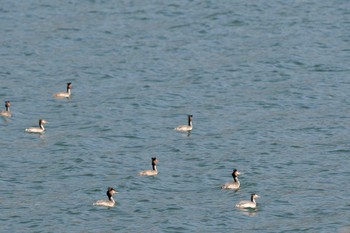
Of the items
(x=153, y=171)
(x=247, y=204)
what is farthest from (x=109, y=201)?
(x=247, y=204)

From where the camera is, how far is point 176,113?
238ft

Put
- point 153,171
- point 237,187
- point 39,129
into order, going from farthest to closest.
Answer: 1. point 39,129
2. point 153,171
3. point 237,187

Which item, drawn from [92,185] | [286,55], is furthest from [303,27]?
[92,185]

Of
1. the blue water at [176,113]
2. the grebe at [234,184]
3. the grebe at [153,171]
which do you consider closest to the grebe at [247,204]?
the blue water at [176,113]

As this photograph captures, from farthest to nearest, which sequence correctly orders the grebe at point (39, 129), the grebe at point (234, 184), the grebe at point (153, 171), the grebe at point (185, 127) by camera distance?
the grebe at point (185, 127), the grebe at point (39, 129), the grebe at point (153, 171), the grebe at point (234, 184)

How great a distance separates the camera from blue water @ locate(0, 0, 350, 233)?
56.8 m

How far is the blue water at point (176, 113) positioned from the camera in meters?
56.8

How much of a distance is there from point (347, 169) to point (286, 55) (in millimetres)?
22464

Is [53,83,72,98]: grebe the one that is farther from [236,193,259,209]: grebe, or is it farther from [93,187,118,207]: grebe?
[236,193,259,209]: grebe

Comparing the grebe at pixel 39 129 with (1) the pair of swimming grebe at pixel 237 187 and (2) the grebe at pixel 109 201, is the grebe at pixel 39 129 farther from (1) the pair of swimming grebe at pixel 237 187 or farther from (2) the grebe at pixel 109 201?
(1) the pair of swimming grebe at pixel 237 187

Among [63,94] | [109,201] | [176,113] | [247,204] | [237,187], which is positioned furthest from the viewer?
[63,94]

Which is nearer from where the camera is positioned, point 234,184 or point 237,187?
point 234,184

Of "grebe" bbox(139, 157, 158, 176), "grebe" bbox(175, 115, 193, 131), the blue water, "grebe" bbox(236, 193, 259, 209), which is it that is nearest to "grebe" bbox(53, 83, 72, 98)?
the blue water

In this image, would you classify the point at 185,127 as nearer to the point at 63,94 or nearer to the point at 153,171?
the point at 153,171
